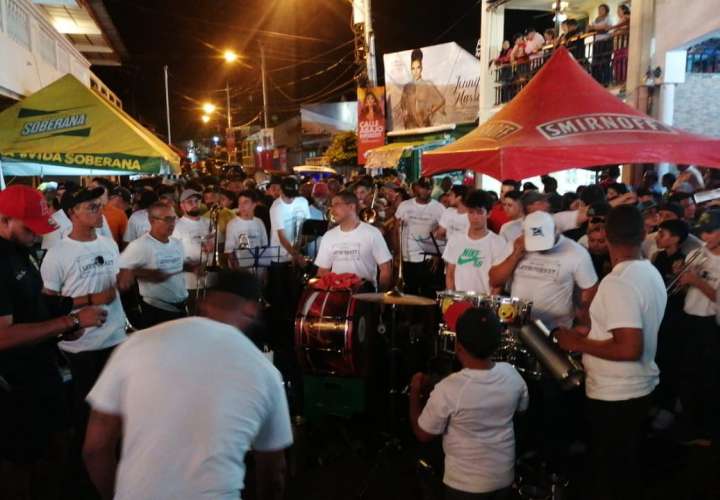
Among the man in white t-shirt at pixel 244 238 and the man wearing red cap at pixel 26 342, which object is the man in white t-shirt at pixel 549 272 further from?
the man in white t-shirt at pixel 244 238

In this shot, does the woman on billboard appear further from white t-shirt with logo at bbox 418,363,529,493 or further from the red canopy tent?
white t-shirt with logo at bbox 418,363,529,493

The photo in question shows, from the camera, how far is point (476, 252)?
5.73 meters

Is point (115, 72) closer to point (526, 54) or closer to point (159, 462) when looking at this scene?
point (526, 54)

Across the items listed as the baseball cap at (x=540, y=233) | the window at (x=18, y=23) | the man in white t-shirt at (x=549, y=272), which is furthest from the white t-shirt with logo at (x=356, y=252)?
the window at (x=18, y=23)

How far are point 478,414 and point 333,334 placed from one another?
6.87 feet

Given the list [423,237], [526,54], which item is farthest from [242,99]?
[423,237]

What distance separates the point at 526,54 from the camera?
16547 mm

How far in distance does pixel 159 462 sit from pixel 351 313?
304cm

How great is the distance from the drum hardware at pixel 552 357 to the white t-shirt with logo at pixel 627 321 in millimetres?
140

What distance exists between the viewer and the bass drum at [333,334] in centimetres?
495

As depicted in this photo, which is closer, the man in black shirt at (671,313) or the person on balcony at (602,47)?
the man in black shirt at (671,313)

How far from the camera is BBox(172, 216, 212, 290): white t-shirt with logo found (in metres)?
7.59

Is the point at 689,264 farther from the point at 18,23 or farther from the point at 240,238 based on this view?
the point at 18,23

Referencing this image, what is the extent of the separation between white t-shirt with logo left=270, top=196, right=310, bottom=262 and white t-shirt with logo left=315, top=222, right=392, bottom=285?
246 cm
